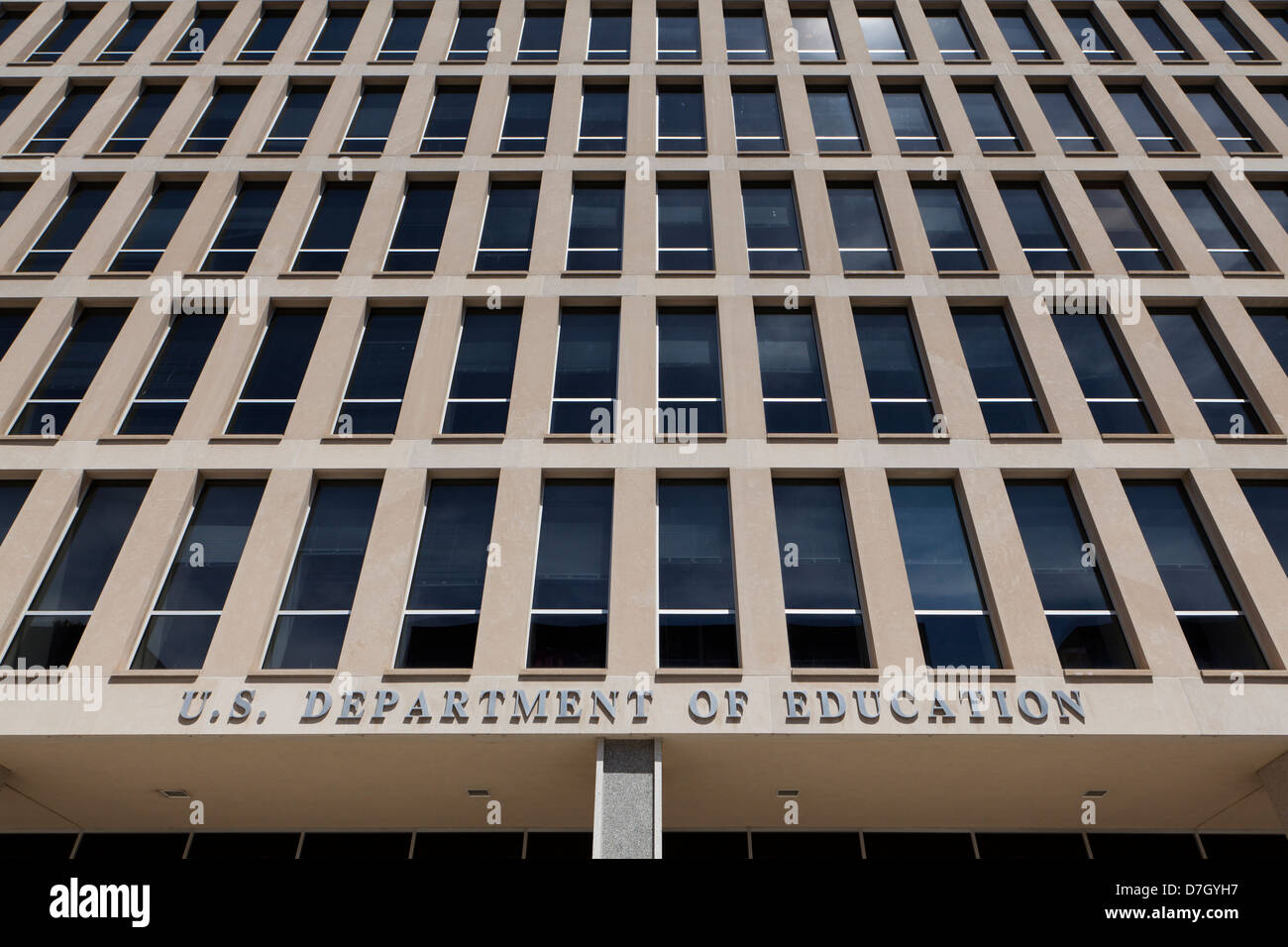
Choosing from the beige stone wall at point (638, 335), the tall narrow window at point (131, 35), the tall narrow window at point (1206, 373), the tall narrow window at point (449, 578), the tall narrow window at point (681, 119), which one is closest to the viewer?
the tall narrow window at point (449, 578)

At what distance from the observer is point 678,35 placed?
23.6m

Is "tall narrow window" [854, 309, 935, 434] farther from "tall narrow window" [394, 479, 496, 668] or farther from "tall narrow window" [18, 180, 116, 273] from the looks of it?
"tall narrow window" [18, 180, 116, 273]

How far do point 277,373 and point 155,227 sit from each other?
19.0ft

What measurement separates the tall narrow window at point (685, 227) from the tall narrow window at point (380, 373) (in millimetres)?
5261

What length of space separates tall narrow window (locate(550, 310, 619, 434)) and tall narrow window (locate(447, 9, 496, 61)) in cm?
960

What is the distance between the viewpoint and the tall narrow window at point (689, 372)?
629 inches

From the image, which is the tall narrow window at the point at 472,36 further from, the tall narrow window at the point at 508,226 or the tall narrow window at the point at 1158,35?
the tall narrow window at the point at 1158,35

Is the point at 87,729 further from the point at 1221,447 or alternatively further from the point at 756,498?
the point at 1221,447

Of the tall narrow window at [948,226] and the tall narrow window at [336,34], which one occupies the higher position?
the tall narrow window at [336,34]

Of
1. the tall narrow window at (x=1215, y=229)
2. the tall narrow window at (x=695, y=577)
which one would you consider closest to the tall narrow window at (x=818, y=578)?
the tall narrow window at (x=695, y=577)

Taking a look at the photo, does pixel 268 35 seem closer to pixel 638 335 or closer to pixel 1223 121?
pixel 638 335

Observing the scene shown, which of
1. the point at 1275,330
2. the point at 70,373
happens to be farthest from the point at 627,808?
the point at 1275,330

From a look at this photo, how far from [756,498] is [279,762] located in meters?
8.25
